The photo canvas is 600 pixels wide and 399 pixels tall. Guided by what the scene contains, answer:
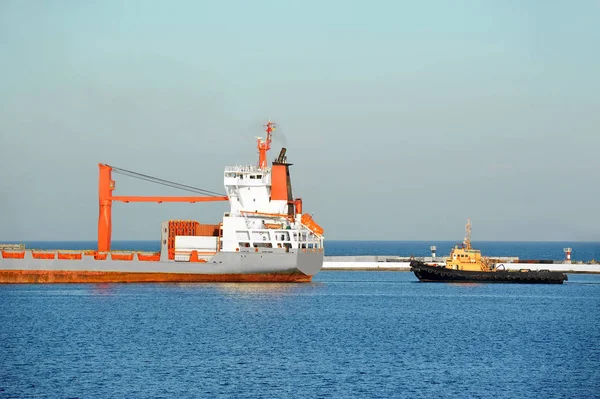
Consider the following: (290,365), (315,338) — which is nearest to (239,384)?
(290,365)

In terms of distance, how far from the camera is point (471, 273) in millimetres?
80500

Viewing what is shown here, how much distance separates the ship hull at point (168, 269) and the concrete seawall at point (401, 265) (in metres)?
32.6

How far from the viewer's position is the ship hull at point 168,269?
68812 mm

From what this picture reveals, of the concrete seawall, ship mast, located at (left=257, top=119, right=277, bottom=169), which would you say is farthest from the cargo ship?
the concrete seawall

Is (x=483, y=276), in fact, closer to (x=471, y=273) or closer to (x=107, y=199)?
(x=471, y=273)

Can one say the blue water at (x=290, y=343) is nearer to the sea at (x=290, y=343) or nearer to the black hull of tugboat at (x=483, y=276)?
the sea at (x=290, y=343)

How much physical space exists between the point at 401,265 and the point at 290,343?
207 ft

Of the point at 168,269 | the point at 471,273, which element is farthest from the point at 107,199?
the point at 471,273

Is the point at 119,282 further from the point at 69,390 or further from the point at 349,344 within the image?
the point at 69,390

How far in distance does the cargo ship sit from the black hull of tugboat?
Result: 45.6 ft

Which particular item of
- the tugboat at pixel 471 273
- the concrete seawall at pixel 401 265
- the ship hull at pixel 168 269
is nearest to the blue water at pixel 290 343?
the ship hull at pixel 168 269

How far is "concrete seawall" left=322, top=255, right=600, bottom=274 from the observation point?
9656 cm

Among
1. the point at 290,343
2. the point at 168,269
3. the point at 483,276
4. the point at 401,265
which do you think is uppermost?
the point at 401,265

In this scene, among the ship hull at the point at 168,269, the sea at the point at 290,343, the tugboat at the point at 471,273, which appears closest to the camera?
the sea at the point at 290,343
